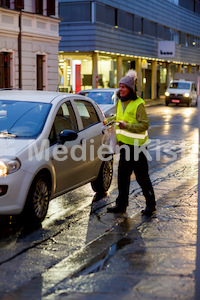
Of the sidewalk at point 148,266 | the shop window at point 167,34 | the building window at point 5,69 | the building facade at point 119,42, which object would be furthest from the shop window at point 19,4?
the shop window at point 167,34

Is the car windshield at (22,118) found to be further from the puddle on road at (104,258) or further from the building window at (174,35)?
the building window at (174,35)

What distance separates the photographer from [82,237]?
6980 millimetres

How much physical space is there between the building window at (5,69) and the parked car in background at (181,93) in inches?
774

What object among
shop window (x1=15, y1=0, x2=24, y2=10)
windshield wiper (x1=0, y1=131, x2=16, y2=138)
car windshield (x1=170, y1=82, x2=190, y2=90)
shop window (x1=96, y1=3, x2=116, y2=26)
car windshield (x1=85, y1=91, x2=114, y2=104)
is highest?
shop window (x1=96, y1=3, x2=116, y2=26)

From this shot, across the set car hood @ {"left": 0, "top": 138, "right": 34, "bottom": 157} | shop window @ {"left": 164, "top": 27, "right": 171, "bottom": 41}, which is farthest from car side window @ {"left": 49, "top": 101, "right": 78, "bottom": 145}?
shop window @ {"left": 164, "top": 27, "right": 171, "bottom": 41}

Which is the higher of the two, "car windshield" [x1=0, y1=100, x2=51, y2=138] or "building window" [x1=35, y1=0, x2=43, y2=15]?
"building window" [x1=35, y1=0, x2=43, y2=15]

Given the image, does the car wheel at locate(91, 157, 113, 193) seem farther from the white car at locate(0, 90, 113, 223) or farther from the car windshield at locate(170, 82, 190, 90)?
the car windshield at locate(170, 82, 190, 90)

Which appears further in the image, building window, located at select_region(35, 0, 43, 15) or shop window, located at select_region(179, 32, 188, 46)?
shop window, located at select_region(179, 32, 188, 46)

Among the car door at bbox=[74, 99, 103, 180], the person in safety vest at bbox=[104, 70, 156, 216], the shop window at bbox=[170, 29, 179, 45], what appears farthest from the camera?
the shop window at bbox=[170, 29, 179, 45]

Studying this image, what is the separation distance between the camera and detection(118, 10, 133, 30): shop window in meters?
50.1

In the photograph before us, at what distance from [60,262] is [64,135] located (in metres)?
2.30

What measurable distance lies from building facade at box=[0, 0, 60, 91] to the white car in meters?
19.5

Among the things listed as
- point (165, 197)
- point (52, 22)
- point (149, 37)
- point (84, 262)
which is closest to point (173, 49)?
point (149, 37)

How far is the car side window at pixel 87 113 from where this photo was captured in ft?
29.5
